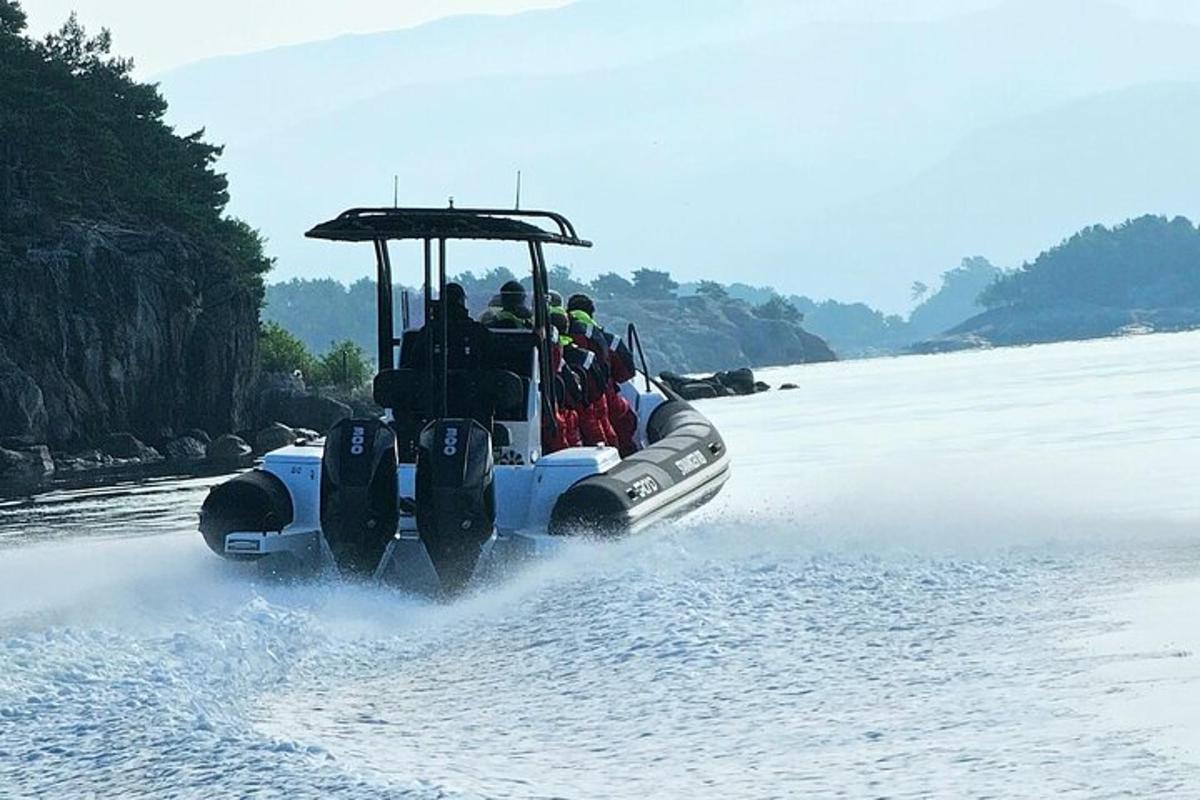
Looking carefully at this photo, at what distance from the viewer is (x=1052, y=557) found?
1248 cm

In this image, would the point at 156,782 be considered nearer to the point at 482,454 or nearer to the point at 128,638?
the point at 128,638

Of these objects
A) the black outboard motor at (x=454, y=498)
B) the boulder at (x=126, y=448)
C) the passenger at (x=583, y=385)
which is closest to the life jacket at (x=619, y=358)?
the passenger at (x=583, y=385)

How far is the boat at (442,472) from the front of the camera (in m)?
11.8

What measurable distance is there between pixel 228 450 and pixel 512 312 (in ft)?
116

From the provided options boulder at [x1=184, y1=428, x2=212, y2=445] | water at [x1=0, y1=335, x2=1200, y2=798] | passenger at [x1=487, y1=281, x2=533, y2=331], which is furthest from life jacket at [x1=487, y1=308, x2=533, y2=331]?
boulder at [x1=184, y1=428, x2=212, y2=445]

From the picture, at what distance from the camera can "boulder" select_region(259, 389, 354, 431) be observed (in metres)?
63.1

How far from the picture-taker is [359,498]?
38.7 ft

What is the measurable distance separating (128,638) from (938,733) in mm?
4170

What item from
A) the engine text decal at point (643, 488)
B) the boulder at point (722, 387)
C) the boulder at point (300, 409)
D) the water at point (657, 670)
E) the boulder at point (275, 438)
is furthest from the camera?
the boulder at point (722, 387)

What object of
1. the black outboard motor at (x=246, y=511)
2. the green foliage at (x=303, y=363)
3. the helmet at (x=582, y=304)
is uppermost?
the green foliage at (x=303, y=363)

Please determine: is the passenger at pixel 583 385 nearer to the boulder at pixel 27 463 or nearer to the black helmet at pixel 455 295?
the black helmet at pixel 455 295

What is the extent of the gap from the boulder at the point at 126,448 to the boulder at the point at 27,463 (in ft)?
13.7

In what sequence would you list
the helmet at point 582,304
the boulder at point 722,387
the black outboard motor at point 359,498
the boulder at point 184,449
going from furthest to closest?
1. the boulder at point 722,387
2. the boulder at point 184,449
3. the helmet at point 582,304
4. the black outboard motor at point 359,498

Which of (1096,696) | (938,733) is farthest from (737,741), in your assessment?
(1096,696)
